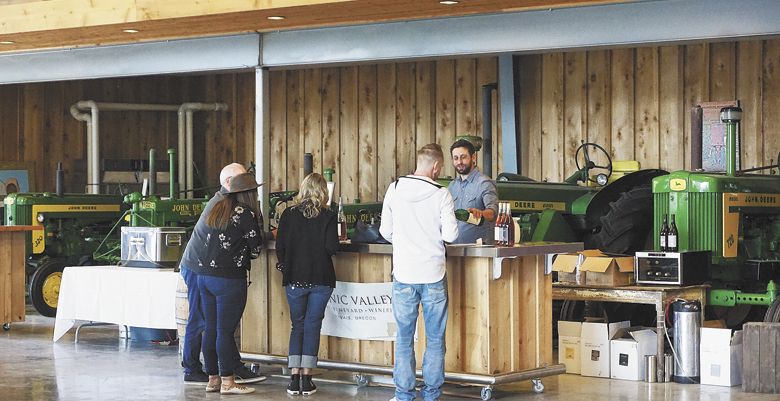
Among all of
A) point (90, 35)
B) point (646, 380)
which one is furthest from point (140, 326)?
point (646, 380)

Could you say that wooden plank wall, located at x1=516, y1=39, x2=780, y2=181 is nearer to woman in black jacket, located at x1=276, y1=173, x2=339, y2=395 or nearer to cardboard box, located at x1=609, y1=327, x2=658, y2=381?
cardboard box, located at x1=609, y1=327, x2=658, y2=381

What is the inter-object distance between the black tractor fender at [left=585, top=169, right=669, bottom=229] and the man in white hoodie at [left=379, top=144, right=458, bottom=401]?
12.5 feet

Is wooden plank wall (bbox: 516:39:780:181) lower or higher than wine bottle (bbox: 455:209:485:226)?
higher

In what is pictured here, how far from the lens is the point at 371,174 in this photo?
15.9 meters

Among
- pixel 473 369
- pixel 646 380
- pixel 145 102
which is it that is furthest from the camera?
pixel 145 102

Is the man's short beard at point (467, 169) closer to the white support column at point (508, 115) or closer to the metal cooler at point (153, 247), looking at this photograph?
the metal cooler at point (153, 247)

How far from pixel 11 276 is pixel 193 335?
13.3ft

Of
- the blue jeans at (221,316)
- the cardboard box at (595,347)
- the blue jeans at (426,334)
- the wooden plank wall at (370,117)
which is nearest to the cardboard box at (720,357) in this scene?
the cardboard box at (595,347)

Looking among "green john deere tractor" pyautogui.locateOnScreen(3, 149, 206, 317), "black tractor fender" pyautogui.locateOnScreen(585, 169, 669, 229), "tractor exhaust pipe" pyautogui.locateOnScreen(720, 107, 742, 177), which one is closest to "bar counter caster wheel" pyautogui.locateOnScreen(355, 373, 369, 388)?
"tractor exhaust pipe" pyautogui.locateOnScreen(720, 107, 742, 177)

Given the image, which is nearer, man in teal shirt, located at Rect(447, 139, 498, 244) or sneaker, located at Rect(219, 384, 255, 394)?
sneaker, located at Rect(219, 384, 255, 394)

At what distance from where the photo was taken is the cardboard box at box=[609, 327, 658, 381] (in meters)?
8.70

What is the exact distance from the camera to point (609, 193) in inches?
433

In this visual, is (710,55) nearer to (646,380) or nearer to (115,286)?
(646,380)

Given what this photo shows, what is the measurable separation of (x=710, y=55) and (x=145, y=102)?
26.8 ft
